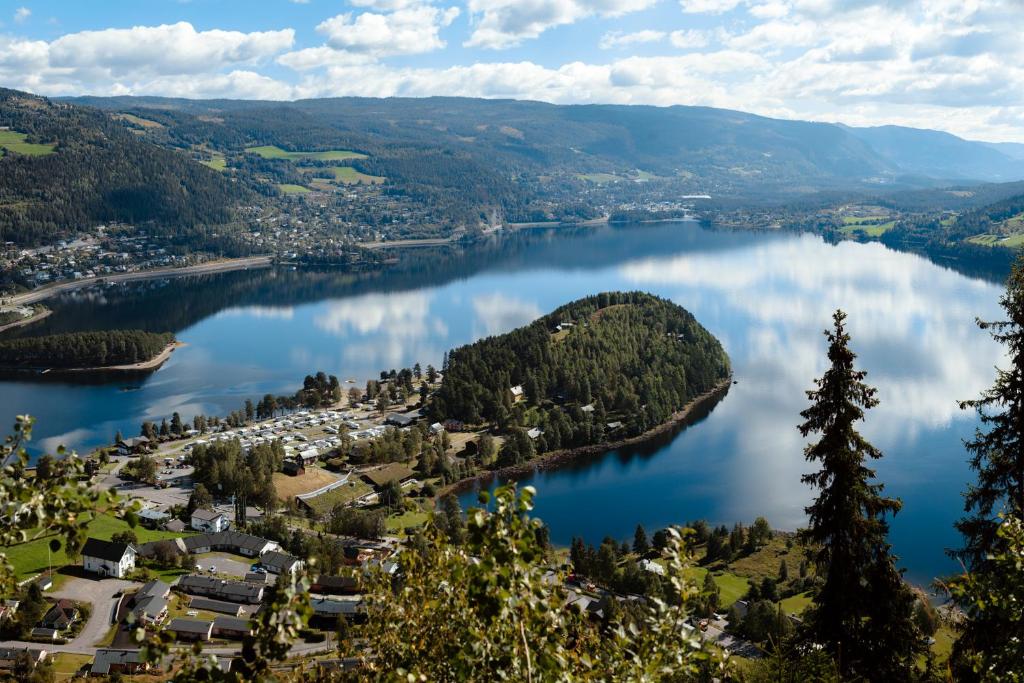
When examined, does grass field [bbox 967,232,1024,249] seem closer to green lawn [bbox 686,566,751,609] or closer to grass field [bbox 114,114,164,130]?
green lawn [bbox 686,566,751,609]

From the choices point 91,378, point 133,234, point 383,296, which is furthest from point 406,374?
point 133,234

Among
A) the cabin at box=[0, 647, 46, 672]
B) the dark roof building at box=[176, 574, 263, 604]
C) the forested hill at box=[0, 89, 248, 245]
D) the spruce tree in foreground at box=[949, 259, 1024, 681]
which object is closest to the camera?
the spruce tree in foreground at box=[949, 259, 1024, 681]

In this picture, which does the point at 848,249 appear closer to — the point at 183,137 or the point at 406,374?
the point at 406,374

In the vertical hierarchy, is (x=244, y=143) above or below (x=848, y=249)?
above

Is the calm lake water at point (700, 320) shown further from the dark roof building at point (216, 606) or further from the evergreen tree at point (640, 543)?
the dark roof building at point (216, 606)

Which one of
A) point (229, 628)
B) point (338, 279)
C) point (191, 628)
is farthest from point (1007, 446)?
point (338, 279)

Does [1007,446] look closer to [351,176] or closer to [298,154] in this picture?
[351,176]

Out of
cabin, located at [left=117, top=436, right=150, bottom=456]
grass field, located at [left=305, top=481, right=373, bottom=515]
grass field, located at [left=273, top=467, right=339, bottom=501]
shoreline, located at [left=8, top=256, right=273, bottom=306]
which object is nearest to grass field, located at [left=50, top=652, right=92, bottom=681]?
grass field, located at [left=305, top=481, right=373, bottom=515]

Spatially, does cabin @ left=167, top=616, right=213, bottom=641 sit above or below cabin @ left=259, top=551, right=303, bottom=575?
above
